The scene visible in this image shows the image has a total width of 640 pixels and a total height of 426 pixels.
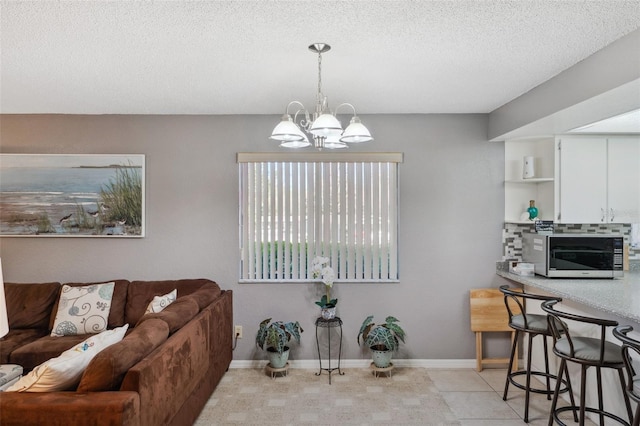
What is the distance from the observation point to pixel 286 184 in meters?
4.01

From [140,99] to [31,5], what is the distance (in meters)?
1.58

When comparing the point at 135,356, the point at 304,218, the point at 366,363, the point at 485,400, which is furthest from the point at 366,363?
the point at 135,356

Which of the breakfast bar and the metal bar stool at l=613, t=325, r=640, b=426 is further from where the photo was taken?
the breakfast bar

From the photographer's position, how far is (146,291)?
3711mm

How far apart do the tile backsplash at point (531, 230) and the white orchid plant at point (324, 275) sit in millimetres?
1752

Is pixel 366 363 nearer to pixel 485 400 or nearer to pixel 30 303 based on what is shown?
pixel 485 400

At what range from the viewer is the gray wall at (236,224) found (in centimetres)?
398

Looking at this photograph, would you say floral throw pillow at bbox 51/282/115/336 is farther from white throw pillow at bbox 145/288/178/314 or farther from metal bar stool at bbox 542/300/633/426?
metal bar stool at bbox 542/300/633/426

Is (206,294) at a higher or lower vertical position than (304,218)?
lower

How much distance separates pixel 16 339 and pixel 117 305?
0.76 metres

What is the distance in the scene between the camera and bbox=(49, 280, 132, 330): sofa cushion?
356cm

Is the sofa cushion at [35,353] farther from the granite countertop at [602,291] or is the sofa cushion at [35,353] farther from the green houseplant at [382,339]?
the granite countertop at [602,291]

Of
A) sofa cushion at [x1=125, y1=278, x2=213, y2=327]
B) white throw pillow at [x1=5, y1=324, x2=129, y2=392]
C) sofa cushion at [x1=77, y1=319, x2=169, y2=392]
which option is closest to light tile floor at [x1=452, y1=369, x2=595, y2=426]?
sofa cushion at [x1=77, y1=319, x2=169, y2=392]

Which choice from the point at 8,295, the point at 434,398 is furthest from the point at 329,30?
the point at 8,295
